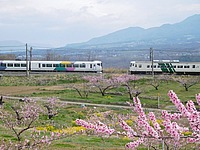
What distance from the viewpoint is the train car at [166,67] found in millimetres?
48656

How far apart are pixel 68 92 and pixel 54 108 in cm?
1162

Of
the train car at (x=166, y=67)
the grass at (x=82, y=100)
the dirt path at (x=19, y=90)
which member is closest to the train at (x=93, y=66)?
the train car at (x=166, y=67)

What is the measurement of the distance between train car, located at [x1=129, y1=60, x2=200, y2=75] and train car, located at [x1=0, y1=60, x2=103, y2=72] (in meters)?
5.48

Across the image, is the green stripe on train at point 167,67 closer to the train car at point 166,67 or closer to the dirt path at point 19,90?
the train car at point 166,67

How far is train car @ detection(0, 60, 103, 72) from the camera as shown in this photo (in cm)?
5269

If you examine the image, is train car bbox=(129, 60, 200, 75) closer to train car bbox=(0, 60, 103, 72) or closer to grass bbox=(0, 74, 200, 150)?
train car bbox=(0, 60, 103, 72)

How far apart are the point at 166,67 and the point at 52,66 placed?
16.1 meters

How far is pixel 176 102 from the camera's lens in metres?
4.13

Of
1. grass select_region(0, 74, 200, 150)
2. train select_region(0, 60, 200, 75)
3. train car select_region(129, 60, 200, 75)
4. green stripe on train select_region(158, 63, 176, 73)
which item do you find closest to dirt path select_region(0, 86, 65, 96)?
A: grass select_region(0, 74, 200, 150)

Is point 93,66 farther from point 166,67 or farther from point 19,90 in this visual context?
point 19,90

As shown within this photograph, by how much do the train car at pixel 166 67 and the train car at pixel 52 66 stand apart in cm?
548

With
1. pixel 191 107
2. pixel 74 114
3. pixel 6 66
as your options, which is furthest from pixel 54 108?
pixel 6 66

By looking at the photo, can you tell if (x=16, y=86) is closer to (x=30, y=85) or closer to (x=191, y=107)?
(x=30, y=85)

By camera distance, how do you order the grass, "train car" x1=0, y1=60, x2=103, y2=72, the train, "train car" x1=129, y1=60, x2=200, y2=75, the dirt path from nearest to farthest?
the grass
the dirt path
"train car" x1=129, y1=60, x2=200, y2=75
the train
"train car" x1=0, y1=60, x2=103, y2=72
